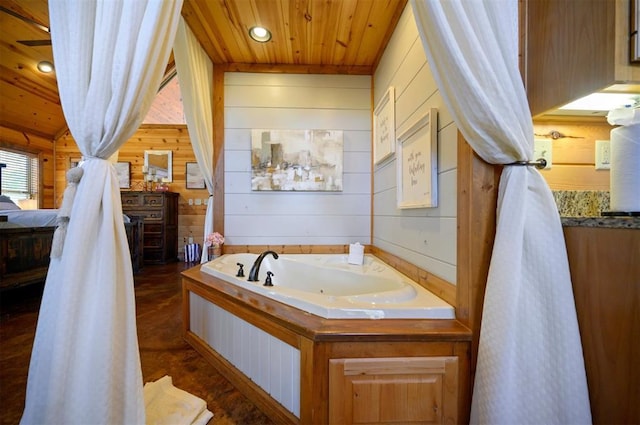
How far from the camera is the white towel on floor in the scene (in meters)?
1.14

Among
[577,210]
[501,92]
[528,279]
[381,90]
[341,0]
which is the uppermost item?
[341,0]

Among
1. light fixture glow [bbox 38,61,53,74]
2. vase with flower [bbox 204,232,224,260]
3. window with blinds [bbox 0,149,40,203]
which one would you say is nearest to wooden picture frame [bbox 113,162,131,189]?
window with blinds [bbox 0,149,40,203]

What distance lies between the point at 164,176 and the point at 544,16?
17.7 ft

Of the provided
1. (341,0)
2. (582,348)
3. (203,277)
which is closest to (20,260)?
(203,277)

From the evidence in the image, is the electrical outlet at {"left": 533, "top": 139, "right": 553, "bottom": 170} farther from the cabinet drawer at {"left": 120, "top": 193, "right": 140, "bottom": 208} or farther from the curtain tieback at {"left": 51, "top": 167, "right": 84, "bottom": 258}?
the cabinet drawer at {"left": 120, "top": 193, "right": 140, "bottom": 208}

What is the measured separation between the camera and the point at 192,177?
4871 mm

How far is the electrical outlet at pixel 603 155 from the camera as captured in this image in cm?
111

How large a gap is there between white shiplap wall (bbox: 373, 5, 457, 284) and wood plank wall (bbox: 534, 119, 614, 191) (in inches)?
15.6

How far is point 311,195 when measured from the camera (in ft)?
8.16

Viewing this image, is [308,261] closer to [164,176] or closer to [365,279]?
[365,279]

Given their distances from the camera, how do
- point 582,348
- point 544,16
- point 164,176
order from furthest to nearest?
point 164,176 < point 544,16 < point 582,348

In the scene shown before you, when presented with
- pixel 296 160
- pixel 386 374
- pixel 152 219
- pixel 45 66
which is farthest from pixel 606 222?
pixel 45 66

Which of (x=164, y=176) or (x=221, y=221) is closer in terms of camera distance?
(x=221, y=221)

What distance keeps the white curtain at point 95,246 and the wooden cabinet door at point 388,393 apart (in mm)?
685
